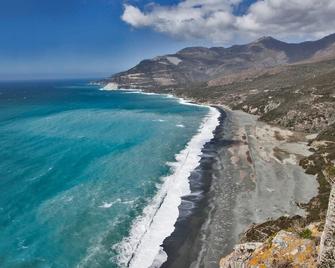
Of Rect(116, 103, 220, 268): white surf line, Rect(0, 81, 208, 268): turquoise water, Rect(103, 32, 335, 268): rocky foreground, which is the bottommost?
Rect(0, 81, 208, 268): turquoise water

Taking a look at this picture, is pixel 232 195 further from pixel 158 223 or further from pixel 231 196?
pixel 158 223

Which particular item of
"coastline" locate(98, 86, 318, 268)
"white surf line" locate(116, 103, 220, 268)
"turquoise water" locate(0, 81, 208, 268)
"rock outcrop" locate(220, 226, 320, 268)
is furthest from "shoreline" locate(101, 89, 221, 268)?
"rock outcrop" locate(220, 226, 320, 268)

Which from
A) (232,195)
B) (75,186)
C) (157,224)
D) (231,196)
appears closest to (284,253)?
(157,224)

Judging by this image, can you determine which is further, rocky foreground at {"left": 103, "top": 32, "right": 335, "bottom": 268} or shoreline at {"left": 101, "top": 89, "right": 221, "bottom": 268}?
shoreline at {"left": 101, "top": 89, "right": 221, "bottom": 268}

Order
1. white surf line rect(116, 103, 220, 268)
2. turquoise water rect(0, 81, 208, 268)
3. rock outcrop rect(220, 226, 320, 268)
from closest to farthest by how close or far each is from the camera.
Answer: rock outcrop rect(220, 226, 320, 268)
white surf line rect(116, 103, 220, 268)
turquoise water rect(0, 81, 208, 268)

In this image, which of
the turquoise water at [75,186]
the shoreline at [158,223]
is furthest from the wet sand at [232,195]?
the turquoise water at [75,186]

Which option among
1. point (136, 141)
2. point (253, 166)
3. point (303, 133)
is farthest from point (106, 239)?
point (303, 133)

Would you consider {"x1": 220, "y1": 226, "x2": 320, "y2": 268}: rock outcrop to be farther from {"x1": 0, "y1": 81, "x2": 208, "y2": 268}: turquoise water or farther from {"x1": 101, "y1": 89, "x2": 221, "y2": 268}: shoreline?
{"x1": 0, "y1": 81, "x2": 208, "y2": 268}: turquoise water
